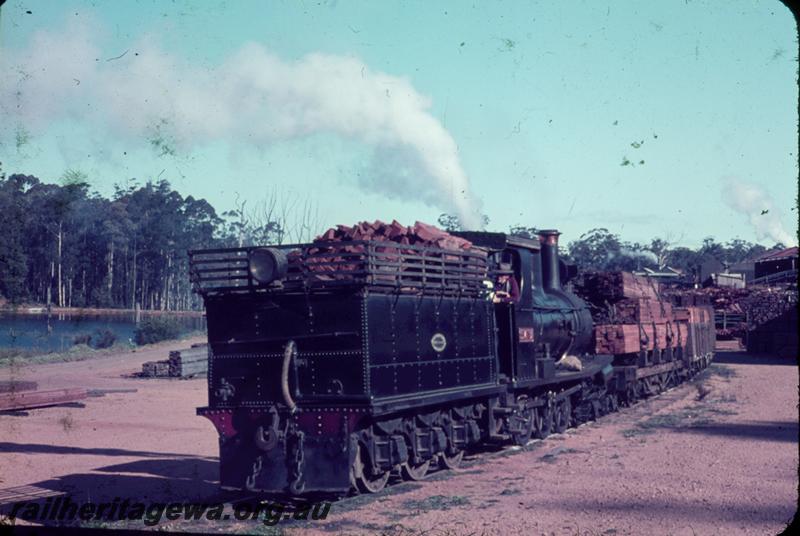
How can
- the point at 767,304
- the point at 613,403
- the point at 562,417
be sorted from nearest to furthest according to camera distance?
the point at 562,417 → the point at 613,403 → the point at 767,304

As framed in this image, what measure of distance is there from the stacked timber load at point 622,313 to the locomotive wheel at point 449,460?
26.1 feet

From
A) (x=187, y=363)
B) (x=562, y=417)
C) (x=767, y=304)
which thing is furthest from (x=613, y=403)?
(x=767, y=304)

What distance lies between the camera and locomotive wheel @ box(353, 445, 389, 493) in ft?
32.3

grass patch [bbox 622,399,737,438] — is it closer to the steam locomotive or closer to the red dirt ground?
the red dirt ground

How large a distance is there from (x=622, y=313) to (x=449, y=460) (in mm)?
10103

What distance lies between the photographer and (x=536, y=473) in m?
11.5

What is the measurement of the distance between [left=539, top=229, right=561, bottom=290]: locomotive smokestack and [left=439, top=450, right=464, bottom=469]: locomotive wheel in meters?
5.43

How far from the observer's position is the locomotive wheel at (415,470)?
433 inches

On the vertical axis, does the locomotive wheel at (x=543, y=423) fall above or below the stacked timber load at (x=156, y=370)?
below

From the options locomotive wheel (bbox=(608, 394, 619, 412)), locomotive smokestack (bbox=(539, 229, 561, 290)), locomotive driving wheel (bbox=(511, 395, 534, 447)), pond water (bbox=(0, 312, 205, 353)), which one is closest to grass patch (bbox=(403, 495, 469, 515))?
locomotive driving wheel (bbox=(511, 395, 534, 447))

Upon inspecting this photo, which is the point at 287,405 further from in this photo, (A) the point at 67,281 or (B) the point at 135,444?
(A) the point at 67,281

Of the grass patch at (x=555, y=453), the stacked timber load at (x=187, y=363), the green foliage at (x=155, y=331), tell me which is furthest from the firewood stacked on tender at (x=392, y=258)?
the green foliage at (x=155, y=331)

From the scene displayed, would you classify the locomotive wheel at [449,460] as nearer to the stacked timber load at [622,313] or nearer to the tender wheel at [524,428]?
the tender wheel at [524,428]

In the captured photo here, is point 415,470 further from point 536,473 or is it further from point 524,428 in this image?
point 524,428
